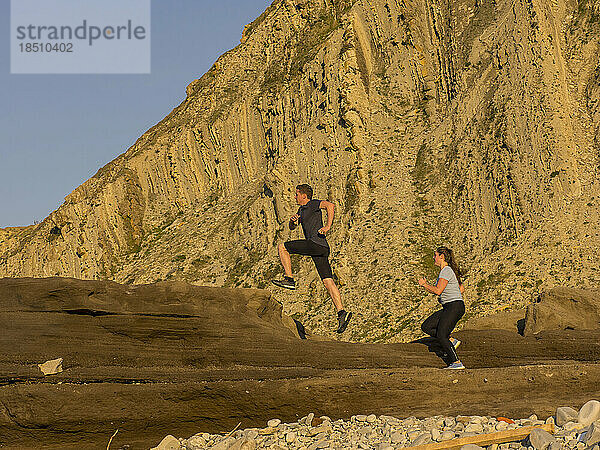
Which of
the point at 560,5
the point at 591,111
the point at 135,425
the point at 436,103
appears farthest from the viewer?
the point at 436,103

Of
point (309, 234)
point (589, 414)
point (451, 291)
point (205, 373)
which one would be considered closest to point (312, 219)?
point (309, 234)

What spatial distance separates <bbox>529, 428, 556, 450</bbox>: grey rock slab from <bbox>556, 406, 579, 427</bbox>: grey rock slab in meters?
0.68

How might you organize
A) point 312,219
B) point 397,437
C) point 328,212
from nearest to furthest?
1. point 397,437
2. point 328,212
3. point 312,219

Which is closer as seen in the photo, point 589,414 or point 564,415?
point 589,414

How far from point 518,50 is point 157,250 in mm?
29016

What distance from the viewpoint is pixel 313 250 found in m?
12.7

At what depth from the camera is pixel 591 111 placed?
3612cm

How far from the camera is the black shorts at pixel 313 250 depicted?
1267cm

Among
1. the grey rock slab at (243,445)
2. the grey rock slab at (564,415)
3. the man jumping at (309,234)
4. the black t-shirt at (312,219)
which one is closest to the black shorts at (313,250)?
the man jumping at (309,234)

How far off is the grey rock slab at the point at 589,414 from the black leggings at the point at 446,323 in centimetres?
290

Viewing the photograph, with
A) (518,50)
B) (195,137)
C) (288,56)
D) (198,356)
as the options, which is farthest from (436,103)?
(198,356)

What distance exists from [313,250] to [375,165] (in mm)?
29931

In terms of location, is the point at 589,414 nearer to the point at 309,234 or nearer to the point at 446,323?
the point at 446,323

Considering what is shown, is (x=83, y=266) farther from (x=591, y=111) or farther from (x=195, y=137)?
(x=591, y=111)
